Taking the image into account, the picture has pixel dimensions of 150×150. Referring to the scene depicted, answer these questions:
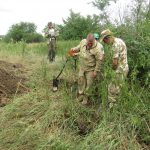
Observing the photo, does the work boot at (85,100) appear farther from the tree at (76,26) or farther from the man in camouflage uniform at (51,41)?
the tree at (76,26)

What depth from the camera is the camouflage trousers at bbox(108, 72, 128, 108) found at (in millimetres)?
7320

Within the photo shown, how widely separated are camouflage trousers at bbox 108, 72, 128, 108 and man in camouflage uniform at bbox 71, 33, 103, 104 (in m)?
0.59

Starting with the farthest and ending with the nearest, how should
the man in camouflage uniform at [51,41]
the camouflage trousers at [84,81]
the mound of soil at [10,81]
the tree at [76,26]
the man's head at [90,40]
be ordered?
the tree at [76,26] → the man in camouflage uniform at [51,41] → the mound of soil at [10,81] → the camouflage trousers at [84,81] → the man's head at [90,40]

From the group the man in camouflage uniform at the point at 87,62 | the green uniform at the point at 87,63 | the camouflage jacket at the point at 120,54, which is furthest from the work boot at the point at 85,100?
the camouflage jacket at the point at 120,54

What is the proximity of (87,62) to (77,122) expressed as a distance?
1577mm

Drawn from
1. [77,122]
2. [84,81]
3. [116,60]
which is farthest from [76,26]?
[77,122]

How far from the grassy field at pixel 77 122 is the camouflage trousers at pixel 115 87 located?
104mm

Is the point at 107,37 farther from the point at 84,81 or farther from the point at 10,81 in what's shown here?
the point at 10,81

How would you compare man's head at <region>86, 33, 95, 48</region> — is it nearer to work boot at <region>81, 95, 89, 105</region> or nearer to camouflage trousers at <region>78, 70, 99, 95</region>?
camouflage trousers at <region>78, 70, 99, 95</region>

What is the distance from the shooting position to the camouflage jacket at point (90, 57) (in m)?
8.48

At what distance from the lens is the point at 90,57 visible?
28.4 ft

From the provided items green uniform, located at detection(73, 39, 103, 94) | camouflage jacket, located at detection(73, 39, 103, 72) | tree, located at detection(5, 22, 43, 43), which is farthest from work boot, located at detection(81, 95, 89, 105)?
tree, located at detection(5, 22, 43, 43)

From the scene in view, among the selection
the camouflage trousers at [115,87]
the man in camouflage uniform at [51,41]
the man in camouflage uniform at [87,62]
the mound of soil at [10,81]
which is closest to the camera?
the camouflage trousers at [115,87]

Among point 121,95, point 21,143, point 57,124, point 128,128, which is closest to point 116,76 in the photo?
point 121,95
